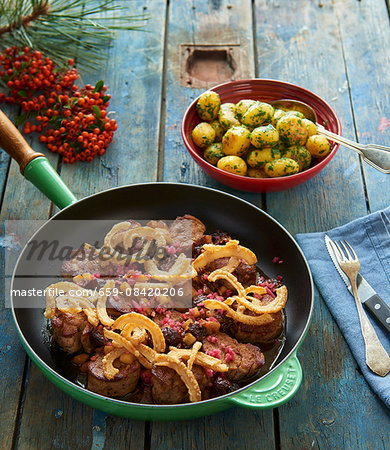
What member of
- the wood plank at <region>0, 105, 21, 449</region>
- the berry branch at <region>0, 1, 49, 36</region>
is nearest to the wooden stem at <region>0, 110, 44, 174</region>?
the wood plank at <region>0, 105, 21, 449</region>

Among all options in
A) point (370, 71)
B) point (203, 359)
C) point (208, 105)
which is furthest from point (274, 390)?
point (370, 71)

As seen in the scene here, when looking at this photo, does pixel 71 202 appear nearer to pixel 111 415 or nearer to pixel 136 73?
pixel 111 415

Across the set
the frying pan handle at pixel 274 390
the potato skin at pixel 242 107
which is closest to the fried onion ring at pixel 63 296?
the frying pan handle at pixel 274 390

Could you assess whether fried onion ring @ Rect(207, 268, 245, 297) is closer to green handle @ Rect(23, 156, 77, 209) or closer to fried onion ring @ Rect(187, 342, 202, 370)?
fried onion ring @ Rect(187, 342, 202, 370)

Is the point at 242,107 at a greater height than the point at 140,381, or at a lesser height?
greater

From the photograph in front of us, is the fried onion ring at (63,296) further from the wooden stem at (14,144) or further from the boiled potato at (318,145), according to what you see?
the boiled potato at (318,145)

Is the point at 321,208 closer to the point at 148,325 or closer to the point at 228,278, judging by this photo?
the point at 228,278
